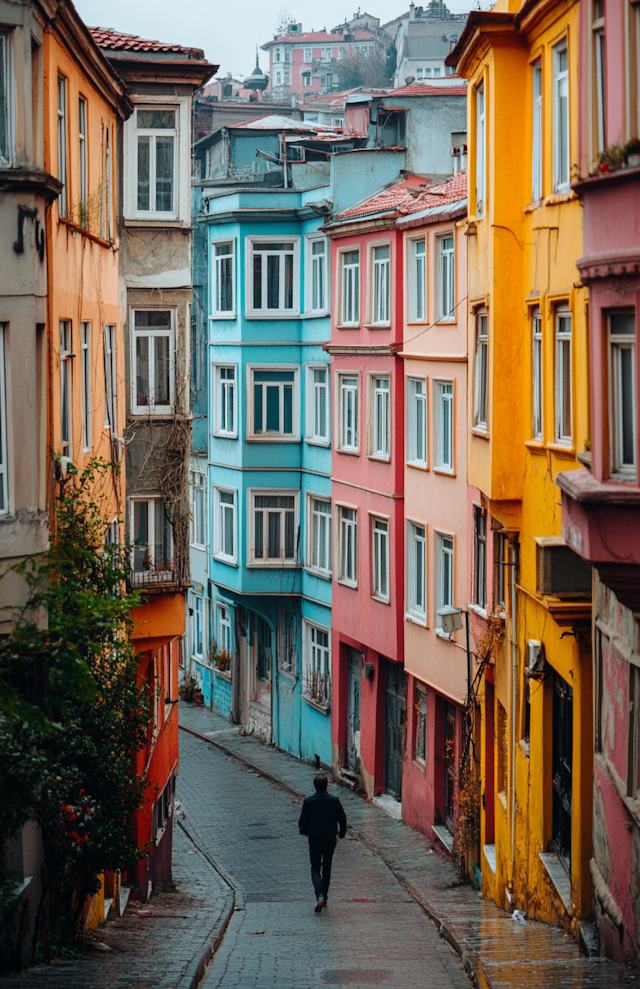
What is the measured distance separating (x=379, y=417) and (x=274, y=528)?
22.8 feet

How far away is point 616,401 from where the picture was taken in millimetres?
12320

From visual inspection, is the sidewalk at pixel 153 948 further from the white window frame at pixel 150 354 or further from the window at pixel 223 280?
the window at pixel 223 280

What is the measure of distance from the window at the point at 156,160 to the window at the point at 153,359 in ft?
6.29

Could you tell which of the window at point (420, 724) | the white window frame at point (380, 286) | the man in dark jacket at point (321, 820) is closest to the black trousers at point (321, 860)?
the man in dark jacket at point (321, 820)

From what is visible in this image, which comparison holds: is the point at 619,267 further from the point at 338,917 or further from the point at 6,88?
the point at 338,917

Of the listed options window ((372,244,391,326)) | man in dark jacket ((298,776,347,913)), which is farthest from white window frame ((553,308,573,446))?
window ((372,244,391,326))

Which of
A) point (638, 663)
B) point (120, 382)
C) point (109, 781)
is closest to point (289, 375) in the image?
point (120, 382)

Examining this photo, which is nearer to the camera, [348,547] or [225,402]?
[348,547]

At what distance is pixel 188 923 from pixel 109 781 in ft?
11.9

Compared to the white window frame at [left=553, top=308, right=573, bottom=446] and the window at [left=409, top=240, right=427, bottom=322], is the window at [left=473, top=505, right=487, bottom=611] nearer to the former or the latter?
the window at [left=409, top=240, right=427, bottom=322]

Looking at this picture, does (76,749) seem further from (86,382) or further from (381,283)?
(381,283)

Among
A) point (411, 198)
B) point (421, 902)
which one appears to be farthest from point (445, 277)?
point (421, 902)

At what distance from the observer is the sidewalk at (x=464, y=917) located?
13219mm

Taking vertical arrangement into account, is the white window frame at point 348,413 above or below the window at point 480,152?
below
